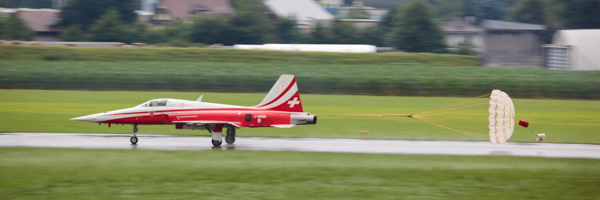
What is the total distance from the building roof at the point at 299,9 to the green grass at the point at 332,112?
66.3 m

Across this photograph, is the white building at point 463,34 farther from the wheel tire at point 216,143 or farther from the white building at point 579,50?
the wheel tire at point 216,143

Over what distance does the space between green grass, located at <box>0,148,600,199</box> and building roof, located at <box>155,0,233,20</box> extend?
111620 mm

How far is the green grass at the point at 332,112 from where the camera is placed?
102ft

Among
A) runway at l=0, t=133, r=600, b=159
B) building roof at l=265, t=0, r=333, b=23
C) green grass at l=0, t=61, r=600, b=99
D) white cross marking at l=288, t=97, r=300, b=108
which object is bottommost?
runway at l=0, t=133, r=600, b=159

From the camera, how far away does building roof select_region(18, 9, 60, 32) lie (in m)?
110

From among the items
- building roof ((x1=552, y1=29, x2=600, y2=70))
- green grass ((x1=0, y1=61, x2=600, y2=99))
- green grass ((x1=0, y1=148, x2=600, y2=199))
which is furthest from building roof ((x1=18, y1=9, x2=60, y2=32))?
green grass ((x1=0, y1=148, x2=600, y2=199))

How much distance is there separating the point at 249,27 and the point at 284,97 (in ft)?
246

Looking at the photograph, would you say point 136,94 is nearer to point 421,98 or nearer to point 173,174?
point 421,98

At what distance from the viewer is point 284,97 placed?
2589cm

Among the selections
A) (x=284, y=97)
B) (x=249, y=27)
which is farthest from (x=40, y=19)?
(x=284, y=97)

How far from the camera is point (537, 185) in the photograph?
1834cm

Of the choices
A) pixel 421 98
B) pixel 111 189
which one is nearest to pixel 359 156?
pixel 111 189

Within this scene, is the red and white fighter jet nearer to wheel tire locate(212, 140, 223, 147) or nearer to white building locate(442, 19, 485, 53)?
wheel tire locate(212, 140, 223, 147)

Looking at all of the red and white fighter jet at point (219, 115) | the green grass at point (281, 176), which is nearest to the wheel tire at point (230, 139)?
the red and white fighter jet at point (219, 115)
